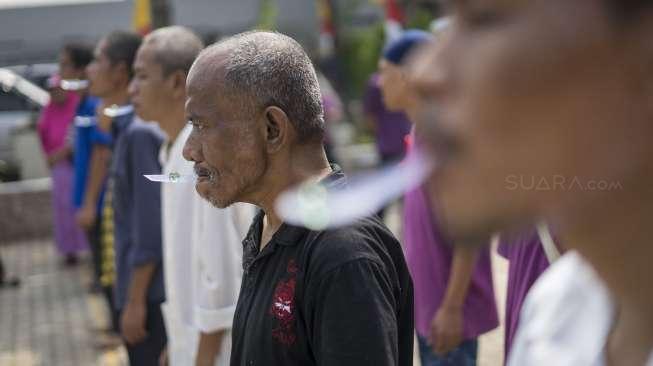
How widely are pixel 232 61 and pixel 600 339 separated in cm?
130

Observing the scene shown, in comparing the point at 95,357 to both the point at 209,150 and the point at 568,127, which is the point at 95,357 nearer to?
the point at 209,150

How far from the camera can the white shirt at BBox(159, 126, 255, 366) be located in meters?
2.85

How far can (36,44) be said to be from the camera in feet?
54.4

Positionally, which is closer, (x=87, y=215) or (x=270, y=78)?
(x=270, y=78)

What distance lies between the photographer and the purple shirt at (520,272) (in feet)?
8.23

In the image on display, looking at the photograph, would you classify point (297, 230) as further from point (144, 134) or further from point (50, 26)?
point (50, 26)

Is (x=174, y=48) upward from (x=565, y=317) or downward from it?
downward

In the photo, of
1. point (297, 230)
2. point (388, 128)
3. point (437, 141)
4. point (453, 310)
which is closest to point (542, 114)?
point (437, 141)

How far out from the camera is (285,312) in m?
1.99

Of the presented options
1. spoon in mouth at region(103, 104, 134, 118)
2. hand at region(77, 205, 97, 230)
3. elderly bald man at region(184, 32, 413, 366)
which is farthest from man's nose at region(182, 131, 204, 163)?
hand at region(77, 205, 97, 230)

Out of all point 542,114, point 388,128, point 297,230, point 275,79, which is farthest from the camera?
point 388,128

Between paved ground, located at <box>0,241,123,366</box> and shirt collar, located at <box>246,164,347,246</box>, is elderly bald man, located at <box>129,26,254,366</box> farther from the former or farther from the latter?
paved ground, located at <box>0,241,123,366</box>

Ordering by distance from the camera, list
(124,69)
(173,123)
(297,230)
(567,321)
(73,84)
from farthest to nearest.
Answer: (73,84), (124,69), (173,123), (297,230), (567,321)

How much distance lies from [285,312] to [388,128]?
20.7ft
